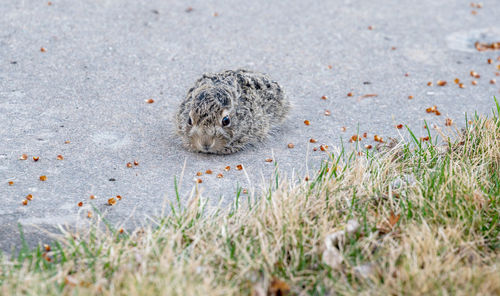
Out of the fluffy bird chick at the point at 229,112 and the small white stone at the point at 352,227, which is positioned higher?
the fluffy bird chick at the point at 229,112

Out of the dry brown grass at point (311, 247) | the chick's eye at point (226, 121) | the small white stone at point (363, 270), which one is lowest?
the small white stone at point (363, 270)

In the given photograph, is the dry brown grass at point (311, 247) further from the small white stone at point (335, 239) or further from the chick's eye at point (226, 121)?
the chick's eye at point (226, 121)

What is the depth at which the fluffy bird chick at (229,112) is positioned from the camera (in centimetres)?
499

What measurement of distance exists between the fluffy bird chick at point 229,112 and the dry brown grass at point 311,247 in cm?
96

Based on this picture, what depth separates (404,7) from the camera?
8.30 meters

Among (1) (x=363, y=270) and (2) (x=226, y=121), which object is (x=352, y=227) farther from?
(2) (x=226, y=121)

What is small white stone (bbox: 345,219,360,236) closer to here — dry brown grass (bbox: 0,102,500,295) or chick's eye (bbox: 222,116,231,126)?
dry brown grass (bbox: 0,102,500,295)

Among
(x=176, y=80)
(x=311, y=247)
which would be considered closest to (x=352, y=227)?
(x=311, y=247)

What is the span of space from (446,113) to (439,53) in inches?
57.1

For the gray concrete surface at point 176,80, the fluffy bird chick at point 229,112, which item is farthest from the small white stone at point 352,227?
the fluffy bird chick at point 229,112

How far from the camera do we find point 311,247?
368 cm

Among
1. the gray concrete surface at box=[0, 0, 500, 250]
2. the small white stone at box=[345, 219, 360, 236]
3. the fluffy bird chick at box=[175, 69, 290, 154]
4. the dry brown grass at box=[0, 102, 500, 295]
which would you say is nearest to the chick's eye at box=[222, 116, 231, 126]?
the fluffy bird chick at box=[175, 69, 290, 154]

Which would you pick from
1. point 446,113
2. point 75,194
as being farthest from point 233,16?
point 75,194

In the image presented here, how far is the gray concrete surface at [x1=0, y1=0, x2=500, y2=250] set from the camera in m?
4.58
